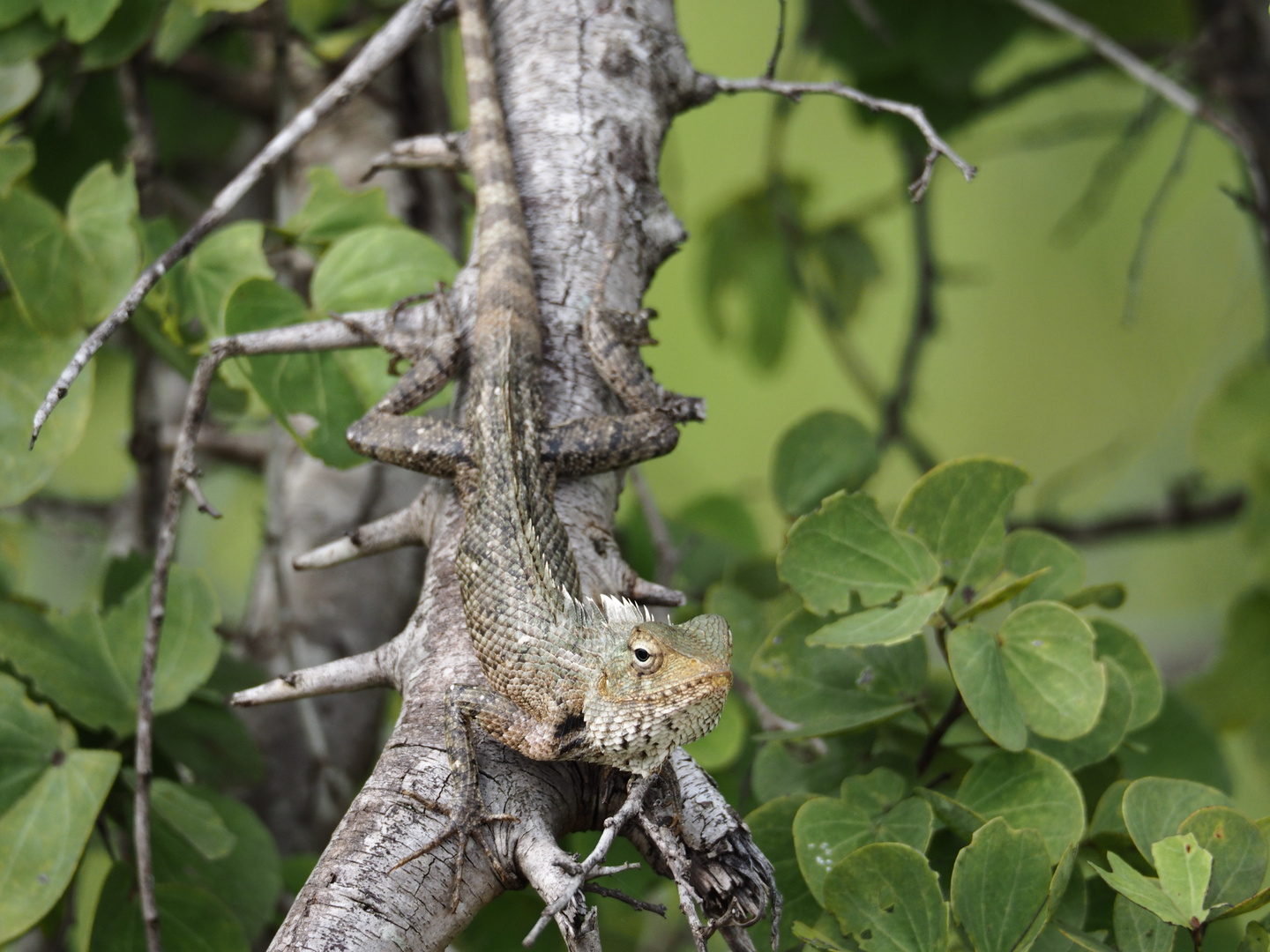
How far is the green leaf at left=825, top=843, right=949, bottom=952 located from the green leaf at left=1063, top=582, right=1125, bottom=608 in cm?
71

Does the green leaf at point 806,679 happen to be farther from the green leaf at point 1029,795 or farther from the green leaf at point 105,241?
the green leaf at point 105,241

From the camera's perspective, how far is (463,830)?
1.49 meters

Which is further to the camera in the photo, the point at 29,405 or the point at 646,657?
the point at 29,405

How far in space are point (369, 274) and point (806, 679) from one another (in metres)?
1.43

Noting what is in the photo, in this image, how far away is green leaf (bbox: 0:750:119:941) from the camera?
6.08 ft

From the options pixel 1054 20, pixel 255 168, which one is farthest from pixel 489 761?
pixel 1054 20

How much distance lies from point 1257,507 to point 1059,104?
4.19 m

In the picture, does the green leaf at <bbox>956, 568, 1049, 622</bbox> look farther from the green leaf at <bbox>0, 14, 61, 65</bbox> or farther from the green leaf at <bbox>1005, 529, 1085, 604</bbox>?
the green leaf at <bbox>0, 14, 61, 65</bbox>

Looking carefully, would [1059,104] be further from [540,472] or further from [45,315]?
[45,315]

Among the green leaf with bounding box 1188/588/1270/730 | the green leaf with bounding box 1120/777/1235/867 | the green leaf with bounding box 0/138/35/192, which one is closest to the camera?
the green leaf with bounding box 1120/777/1235/867

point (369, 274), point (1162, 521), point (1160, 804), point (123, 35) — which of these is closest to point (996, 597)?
point (1160, 804)

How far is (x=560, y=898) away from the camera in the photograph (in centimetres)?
131

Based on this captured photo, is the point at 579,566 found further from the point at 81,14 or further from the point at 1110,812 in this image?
the point at 81,14

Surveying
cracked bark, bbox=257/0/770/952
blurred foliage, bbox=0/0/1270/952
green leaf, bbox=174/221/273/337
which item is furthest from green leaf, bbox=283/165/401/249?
cracked bark, bbox=257/0/770/952
